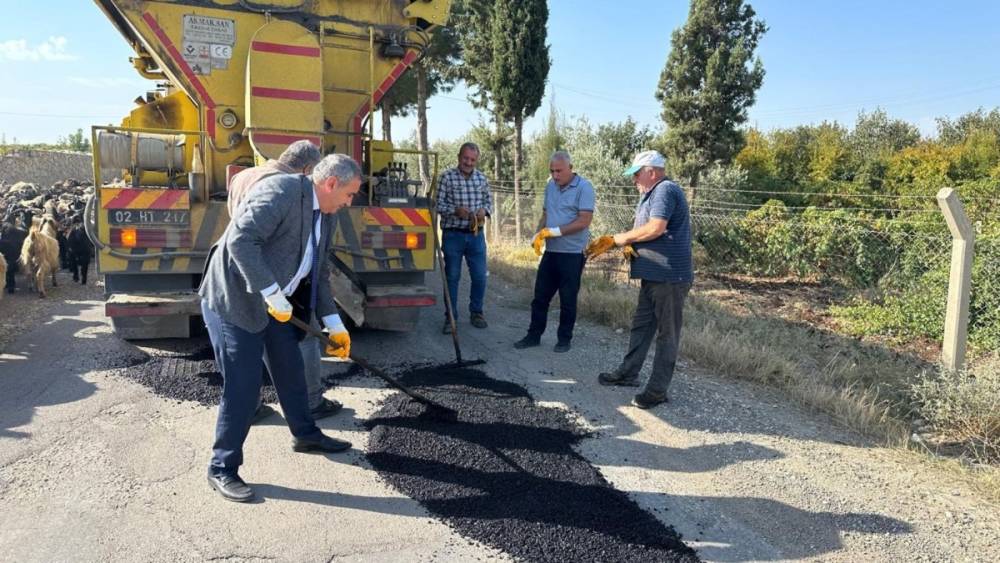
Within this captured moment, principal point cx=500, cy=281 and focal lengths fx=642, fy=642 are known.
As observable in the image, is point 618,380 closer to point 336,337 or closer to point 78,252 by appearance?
point 336,337

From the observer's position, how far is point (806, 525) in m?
2.99

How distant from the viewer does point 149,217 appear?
4789mm

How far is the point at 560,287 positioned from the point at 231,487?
3297 mm

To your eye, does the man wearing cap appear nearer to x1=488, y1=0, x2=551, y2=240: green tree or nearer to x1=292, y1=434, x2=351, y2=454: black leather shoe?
x1=292, y1=434, x2=351, y2=454: black leather shoe

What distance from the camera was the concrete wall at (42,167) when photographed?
24891 millimetres

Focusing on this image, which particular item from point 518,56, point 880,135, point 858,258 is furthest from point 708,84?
point 880,135

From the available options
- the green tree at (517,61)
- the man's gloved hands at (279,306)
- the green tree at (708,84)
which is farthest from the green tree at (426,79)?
the man's gloved hands at (279,306)

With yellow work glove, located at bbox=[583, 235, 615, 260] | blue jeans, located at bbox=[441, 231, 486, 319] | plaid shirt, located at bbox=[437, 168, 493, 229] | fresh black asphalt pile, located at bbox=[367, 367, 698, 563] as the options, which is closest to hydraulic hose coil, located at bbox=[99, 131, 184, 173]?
plaid shirt, located at bbox=[437, 168, 493, 229]

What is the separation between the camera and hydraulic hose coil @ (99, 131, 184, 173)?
207 inches

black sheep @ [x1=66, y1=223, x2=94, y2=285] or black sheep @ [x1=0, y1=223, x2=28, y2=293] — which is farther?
black sheep @ [x1=66, y1=223, x2=94, y2=285]

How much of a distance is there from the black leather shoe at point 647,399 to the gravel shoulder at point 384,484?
0.18ft

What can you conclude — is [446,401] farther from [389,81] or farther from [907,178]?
[907,178]

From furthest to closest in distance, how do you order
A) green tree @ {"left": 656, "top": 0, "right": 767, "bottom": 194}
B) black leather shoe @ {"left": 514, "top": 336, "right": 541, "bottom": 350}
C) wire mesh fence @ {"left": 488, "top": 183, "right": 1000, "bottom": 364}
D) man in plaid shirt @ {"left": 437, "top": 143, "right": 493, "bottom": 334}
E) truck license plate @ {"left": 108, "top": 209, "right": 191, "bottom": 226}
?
green tree @ {"left": 656, "top": 0, "right": 767, "bottom": 194}
wire mesh fence @ {"left": 488, "top": 183, "right": 1000, "bottom": 364}
man in plaid shirt @ {"left": 437, "top": 143, "right": 493, "bottom": 334}
black leather shoe @ {"left": 514, "top": 336, "right": 541, "bottom": 350}
truck license plate @ {"left": 108, "top": 209, "right": 191, "bottom": 226}

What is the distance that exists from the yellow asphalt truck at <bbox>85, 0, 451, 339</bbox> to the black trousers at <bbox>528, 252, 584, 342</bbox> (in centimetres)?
100
